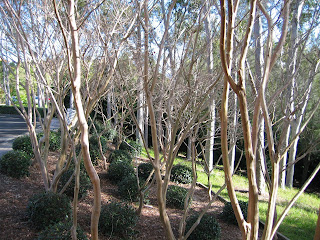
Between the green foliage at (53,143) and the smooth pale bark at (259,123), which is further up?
the smooth pale bark at (259,123)

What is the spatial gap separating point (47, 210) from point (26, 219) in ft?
1.75

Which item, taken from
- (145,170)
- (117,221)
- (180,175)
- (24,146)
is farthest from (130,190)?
(24,146)

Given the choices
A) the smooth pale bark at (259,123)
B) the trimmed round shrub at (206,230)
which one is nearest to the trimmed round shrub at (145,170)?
the smooth pale bark at (259,123)

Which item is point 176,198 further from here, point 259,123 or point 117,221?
point 259,123

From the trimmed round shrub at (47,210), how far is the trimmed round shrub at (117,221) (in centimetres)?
53

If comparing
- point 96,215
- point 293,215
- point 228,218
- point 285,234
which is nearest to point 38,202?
point 96,215

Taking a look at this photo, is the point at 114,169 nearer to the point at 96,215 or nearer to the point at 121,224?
the point at 121,224

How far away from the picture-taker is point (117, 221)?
13.0ft

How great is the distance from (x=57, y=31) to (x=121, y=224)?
2834 mm

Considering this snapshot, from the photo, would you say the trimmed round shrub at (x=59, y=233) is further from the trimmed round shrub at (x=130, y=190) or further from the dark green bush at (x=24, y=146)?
the dark green bush at (x=24, y=146)

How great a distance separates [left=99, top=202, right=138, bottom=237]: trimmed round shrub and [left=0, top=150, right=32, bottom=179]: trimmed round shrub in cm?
245

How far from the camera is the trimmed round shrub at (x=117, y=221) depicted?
13.1ft

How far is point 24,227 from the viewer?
3.84 metres

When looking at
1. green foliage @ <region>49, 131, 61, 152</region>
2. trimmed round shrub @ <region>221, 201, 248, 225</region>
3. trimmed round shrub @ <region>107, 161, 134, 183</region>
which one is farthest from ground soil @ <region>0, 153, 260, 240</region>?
green foliage @ <region>49, 131, 61, 152</region>
